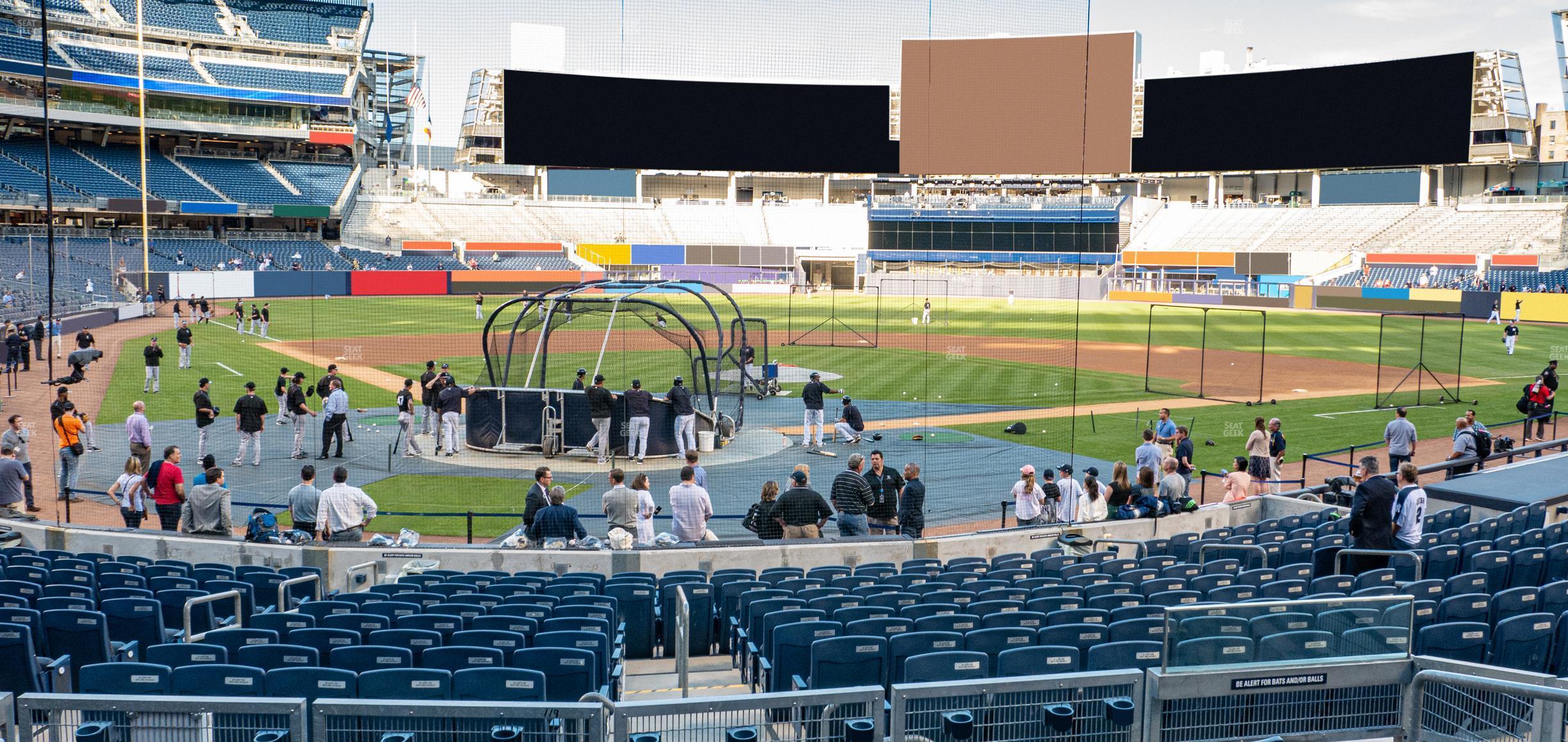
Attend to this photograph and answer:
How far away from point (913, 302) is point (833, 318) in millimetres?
9471

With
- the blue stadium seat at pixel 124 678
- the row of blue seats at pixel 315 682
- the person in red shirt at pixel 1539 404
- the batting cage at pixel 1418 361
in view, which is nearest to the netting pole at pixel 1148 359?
the batting cage at pixel 1418 361

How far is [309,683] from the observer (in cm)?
593

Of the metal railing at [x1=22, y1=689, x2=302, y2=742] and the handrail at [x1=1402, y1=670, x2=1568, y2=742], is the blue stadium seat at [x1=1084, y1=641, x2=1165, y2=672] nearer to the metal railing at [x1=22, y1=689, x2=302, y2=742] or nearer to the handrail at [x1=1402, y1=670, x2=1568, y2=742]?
the handrail at [x1=1402, y1=670, x2=1568, y2=742]

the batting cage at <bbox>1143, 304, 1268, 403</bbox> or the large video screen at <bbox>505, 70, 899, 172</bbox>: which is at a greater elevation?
the large video screen at <bbox>505, 70, 899, 172</bbox>

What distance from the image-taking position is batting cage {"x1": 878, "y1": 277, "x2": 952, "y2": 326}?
1988 inches

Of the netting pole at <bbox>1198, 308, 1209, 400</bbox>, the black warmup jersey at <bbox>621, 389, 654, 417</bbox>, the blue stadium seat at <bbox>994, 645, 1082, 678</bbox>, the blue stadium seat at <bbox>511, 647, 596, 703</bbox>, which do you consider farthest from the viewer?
the netting pole at <bbox>1198, 308, 1209, 400</bbox>

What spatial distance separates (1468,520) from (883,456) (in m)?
9.83

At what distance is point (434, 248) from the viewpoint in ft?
245

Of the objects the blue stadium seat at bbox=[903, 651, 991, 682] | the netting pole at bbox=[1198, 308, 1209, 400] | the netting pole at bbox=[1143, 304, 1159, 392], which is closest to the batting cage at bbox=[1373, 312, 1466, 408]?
the netting pole at bbox=[1198, 308, 1209, 400]

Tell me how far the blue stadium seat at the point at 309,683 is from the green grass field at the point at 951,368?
33.7 ft

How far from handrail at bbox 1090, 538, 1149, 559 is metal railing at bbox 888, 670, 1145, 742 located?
618 centimetres

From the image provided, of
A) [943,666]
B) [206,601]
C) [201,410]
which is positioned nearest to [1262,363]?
[201,410]

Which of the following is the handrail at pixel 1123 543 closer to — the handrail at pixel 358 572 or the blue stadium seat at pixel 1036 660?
the blue stadium seat at pixel 1036 660

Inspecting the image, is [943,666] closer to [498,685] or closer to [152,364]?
[498,685]
